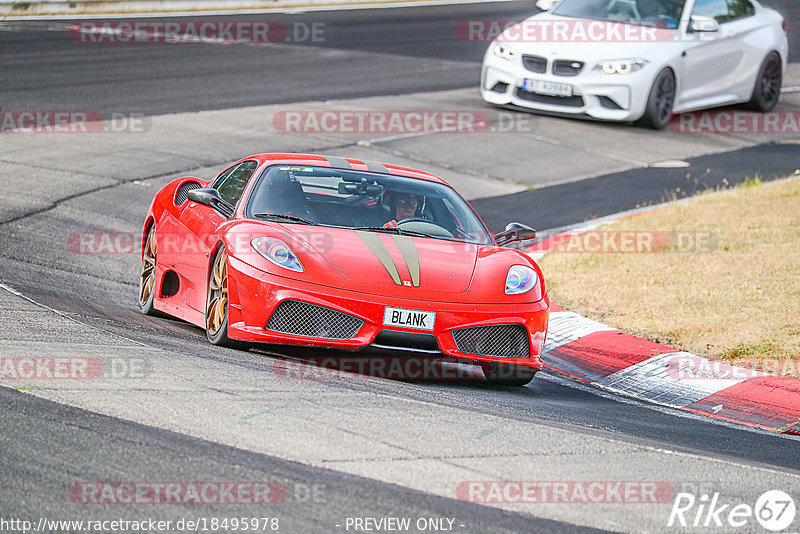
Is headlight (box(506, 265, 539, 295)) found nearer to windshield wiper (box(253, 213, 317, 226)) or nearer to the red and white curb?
the red and white curb

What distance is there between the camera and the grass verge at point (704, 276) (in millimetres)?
8445

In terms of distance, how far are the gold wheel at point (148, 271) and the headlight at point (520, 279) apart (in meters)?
2.73

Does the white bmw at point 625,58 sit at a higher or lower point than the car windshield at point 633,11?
lower

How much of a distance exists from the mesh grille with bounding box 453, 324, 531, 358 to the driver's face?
1.31 meters

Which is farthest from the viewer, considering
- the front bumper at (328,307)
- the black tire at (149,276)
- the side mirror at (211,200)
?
the black tire at (149,276)

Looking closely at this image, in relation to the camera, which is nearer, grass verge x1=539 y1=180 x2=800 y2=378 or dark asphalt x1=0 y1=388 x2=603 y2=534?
dark asphalt x1=0 y1=388 x2=603 y2=534

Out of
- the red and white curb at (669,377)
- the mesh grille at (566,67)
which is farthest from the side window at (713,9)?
the red and white curb at (669,377)

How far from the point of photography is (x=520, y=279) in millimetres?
7293

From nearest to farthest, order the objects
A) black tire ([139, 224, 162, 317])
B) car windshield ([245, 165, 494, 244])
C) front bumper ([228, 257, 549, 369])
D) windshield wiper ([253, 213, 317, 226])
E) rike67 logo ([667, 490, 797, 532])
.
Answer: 1. rike67 logo ([667, 490, 797, 532])
2. front bumper ([228, 257, 549, 369])
3. windshield wiper ([253, 213, 317, 226])
4. car windshield ([245, 165, 494, 244])
5. black tire ([139, 224, 162, 317])

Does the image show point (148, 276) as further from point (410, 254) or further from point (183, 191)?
point (410, 254)

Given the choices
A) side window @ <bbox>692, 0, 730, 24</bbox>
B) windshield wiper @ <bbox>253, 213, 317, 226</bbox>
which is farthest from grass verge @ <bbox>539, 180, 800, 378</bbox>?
side window @ <bbox>692, 0, 730, 24</bbox>

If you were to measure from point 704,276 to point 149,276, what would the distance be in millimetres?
4807

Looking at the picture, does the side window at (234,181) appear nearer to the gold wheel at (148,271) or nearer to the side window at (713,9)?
the gold wheel at (148,271)

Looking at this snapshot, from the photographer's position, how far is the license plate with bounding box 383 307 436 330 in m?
6.68
